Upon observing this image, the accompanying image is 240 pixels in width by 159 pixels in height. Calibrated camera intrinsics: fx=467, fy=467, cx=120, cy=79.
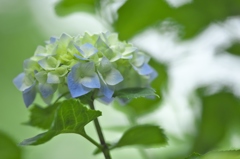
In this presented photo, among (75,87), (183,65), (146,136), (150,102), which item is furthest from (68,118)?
(183,65)

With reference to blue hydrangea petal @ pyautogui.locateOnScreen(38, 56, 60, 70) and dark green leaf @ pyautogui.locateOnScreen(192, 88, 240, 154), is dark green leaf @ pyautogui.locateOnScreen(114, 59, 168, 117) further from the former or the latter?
blue hydrangea petal @ pyautogui.locateOnScreen(38, 56, 60, 70)

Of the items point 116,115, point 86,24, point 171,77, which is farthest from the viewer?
point 86,24

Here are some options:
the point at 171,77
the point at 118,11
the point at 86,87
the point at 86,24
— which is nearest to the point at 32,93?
the point at 86,87

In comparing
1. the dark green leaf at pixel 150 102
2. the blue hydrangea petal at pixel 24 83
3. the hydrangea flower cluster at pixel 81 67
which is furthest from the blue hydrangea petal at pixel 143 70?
the dark green leaf at pixel 150 102

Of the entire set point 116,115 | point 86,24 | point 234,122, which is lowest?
point 234,122

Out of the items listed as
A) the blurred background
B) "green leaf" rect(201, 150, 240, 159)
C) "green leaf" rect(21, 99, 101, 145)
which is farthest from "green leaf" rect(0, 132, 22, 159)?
"green leaf" rect(201, 150, 240, 159)

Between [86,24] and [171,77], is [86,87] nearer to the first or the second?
[171,77]
